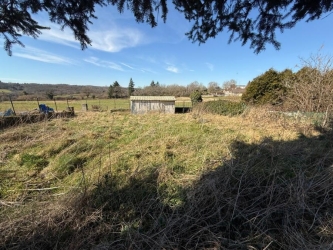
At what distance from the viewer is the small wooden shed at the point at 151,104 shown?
18.0 metres

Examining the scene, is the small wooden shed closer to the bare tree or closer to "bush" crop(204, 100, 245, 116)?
"bush" crop(204, 100, 245, 116)

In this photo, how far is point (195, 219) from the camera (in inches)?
85.7

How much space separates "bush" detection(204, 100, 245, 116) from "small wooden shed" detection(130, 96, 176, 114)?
14.2 ft

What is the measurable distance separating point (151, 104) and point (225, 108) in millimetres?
7728

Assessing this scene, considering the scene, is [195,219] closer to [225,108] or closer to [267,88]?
[225,108]

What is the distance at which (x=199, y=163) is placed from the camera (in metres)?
4.01

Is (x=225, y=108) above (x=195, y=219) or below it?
above

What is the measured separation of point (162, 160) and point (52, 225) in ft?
8.61

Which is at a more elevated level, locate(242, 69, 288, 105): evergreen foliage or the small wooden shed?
locate(242, 69, 288, 105): evergreen foliage

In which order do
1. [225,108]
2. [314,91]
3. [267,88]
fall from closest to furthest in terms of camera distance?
[314,91] < [267,88] < [225,108]

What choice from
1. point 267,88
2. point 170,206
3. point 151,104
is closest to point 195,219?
point 170,206

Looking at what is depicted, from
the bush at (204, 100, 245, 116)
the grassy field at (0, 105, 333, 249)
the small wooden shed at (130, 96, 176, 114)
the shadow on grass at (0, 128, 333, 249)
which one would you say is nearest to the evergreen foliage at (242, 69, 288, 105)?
→ the bush at (204, 100, 245, 116)

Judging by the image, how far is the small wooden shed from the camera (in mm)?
18031

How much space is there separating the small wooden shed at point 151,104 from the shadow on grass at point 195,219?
15428mm
